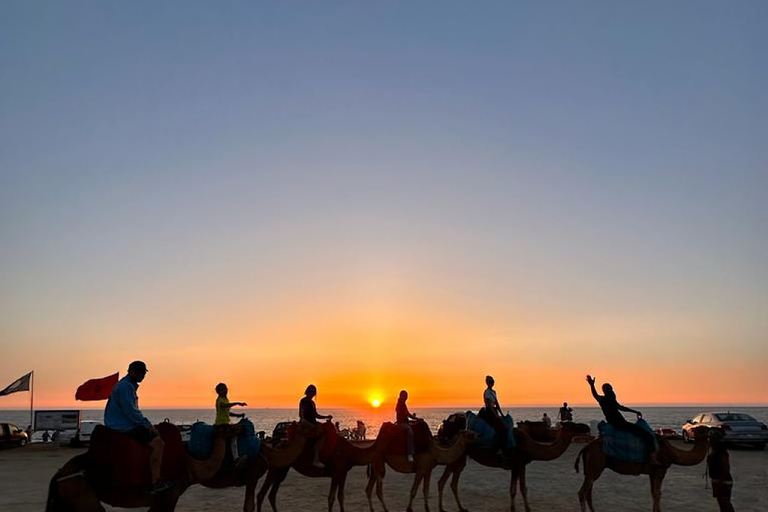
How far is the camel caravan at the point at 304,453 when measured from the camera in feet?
32.7

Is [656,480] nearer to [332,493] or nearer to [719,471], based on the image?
[719,471]

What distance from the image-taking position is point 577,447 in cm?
3628

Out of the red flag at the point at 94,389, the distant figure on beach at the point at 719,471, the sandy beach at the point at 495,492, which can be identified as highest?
the red flag at the point at 94,389

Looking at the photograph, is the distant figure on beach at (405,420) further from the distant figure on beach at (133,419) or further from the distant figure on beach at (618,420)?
the distant figure on beach at (133,419)

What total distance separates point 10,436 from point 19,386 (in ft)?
19.5

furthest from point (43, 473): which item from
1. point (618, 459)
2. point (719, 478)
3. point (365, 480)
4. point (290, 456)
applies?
point (719, 478)

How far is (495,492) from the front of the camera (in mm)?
19547

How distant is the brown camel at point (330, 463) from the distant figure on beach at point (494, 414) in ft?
9.76

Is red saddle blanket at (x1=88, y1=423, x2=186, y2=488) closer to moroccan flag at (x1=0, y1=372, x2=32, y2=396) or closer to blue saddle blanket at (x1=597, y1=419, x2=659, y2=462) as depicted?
blue saddle blanket at (x1=597, y1=419, x2=659, y2=462)

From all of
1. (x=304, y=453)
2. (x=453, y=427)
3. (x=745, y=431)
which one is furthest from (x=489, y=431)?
(x=745, y=431)

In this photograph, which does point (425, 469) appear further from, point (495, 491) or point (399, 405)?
point (495, 491)

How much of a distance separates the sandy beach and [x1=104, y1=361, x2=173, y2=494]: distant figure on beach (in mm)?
6824

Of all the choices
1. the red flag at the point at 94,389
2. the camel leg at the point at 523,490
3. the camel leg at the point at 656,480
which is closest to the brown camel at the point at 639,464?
the camel leg at the point at 656,480

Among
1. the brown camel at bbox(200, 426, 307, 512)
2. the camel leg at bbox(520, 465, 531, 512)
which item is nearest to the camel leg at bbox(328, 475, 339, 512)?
the brown camel at bbox(200, 426, 307, 512)
